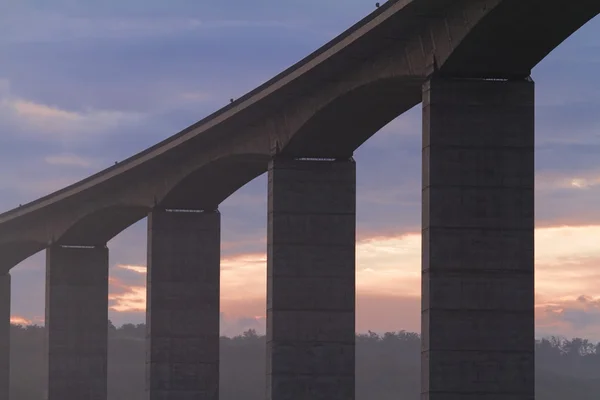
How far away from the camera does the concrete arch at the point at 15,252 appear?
8306 centimetres

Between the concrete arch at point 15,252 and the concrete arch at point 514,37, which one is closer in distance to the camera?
the concrete arch at point 514,37

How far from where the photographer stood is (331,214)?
53.2 metres

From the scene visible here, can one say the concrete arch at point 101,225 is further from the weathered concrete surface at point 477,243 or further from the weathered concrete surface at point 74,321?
the weathered concrete surface at point 477,243

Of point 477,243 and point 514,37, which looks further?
point 477,243

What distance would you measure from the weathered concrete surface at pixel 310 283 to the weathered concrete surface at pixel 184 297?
1320 cm

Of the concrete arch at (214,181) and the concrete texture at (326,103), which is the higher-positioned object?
the concrete texture at (326,103)

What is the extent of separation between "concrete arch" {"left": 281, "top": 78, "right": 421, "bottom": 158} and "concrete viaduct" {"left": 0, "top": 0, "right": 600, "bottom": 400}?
95mm

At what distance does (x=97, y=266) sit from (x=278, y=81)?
102 feet

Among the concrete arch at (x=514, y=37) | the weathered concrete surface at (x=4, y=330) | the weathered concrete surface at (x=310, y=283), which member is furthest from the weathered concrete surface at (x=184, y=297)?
the concrete arch at (x=514, y=37)

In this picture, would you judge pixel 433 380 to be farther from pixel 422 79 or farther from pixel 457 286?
pixel 422 79

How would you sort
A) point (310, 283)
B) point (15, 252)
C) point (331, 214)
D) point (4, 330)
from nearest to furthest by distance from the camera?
point (310, 283) → point (331, 214) → point (15, 252) → point (4, 330)

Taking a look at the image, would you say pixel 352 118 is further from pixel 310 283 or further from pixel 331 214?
pixel 310 283

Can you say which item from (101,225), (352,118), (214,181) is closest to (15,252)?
(101,225)

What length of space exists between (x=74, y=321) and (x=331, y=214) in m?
29.4
